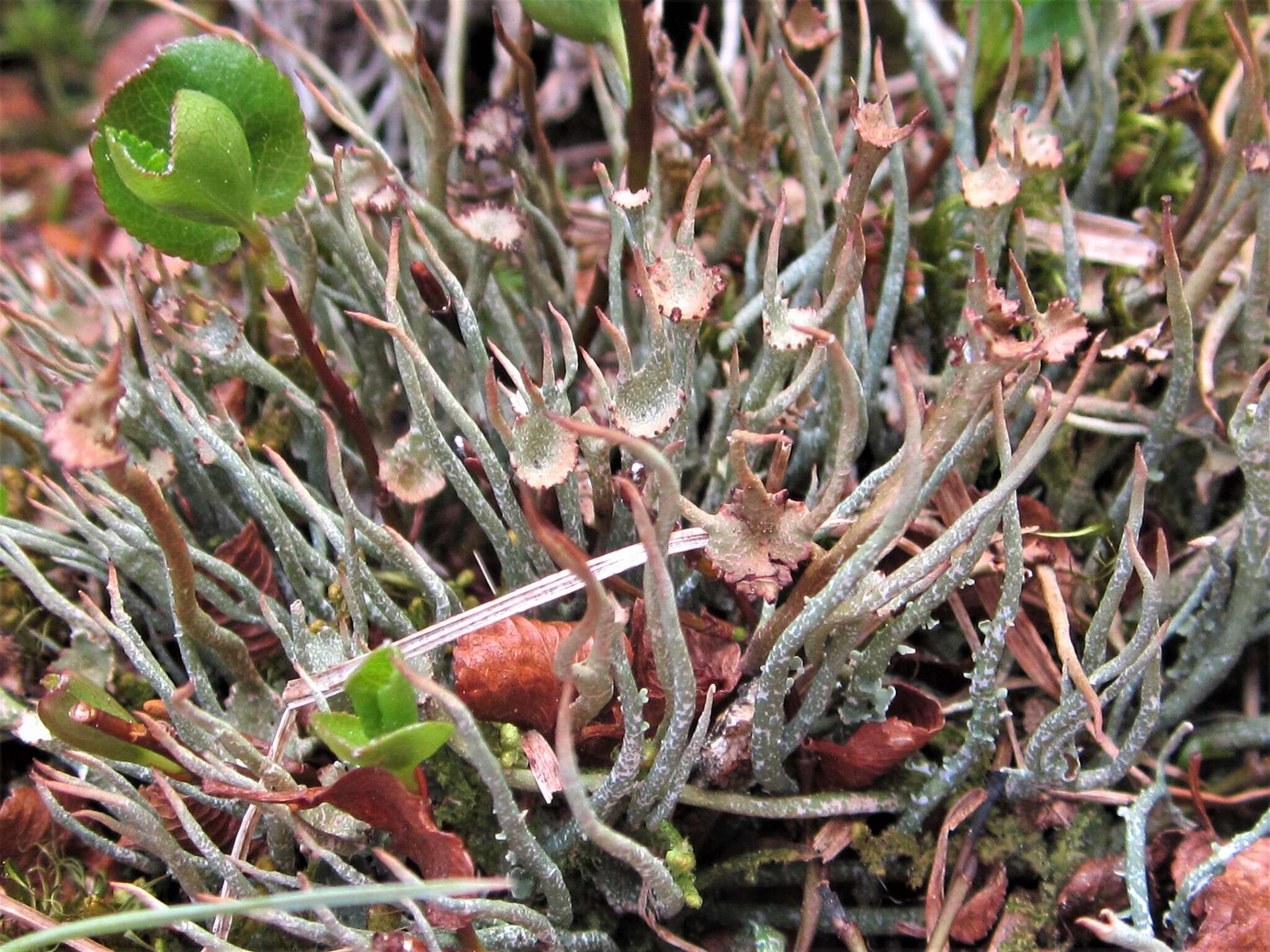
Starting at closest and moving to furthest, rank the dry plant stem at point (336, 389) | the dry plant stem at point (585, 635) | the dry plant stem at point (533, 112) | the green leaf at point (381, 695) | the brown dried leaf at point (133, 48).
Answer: the dry plant stem at point (585, 635) < the green leaf at point (381, 695) < the dry plant stem at point (336, 389) < the dry plant stem at point (533, 112) < the brown dried leaf at point (133, 48)

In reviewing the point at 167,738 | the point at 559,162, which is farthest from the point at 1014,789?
the point at 559,162

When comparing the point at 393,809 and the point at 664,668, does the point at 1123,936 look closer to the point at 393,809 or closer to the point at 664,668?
the point at 664,668

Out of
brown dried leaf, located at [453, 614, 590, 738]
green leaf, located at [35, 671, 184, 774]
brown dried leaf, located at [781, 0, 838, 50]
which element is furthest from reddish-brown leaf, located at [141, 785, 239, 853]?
brown dried leaf, located at [781, 0, 838, 50]

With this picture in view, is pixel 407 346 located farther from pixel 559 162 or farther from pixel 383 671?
pixel 559 162

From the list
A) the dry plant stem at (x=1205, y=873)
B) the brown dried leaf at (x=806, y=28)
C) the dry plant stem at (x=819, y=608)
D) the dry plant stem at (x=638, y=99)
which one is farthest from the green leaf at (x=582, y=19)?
the dry plant stem at (x=1205, y=873)

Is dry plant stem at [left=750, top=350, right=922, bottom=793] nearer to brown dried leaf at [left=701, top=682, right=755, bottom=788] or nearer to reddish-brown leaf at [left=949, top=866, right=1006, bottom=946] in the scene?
brown dried leaf at [left=701, top=682, right=755, bottom=788]

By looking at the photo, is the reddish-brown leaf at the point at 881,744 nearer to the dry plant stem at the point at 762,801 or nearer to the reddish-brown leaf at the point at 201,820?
the dry plant stem at the point at 762,801

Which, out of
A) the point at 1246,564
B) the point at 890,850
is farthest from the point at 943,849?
the point at 1246,564
